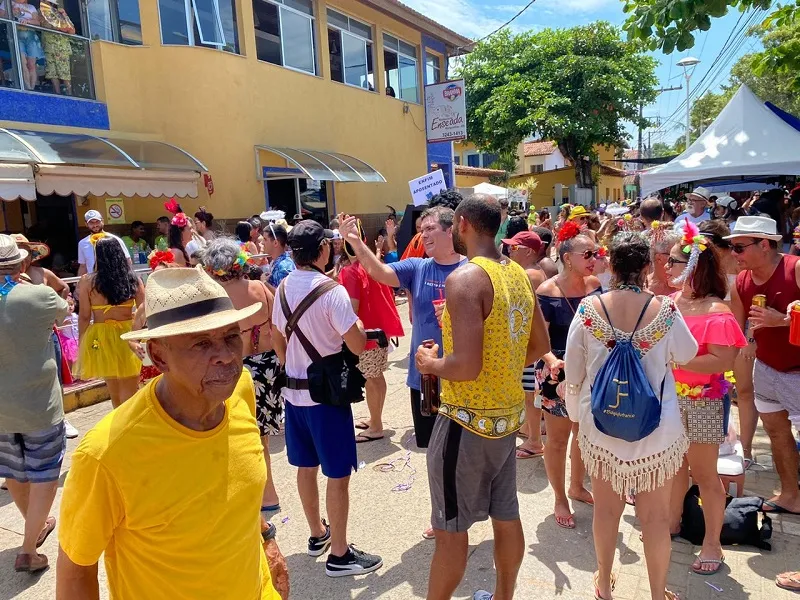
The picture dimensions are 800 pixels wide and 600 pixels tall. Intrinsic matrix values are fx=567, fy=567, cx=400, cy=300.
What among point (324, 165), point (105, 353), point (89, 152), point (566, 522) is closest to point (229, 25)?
point (324, 165)

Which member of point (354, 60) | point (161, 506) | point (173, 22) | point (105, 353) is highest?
point (354, 60)

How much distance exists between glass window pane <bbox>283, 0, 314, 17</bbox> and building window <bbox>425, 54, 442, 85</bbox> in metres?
5.28

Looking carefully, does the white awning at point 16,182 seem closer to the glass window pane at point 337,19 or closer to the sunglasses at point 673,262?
the sunglasses at point 673,262

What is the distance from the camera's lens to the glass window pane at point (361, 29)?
15.3m

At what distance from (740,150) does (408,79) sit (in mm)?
11520

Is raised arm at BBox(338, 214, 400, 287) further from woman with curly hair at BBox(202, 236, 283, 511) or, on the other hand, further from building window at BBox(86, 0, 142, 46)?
building window at BBox(86, 0, 142, 46)

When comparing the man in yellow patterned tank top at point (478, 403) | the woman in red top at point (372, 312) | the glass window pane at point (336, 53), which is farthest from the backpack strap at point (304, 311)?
the glass window pane at point (336, 53)

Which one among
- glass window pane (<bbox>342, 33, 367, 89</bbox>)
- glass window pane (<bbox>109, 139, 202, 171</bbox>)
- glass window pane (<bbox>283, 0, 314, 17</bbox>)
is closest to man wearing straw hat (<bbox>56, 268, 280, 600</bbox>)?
glass window pane (<bbox>109, 139, 202, 171</bbox>)

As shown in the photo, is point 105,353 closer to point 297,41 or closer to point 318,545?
point 318,545

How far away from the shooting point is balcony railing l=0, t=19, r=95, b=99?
356 inches

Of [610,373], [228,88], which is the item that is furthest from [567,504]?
[228,88]

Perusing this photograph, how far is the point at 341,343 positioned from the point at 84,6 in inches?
402

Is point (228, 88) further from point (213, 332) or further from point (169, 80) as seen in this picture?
point (213, 332)

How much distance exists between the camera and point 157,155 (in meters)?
10.1
